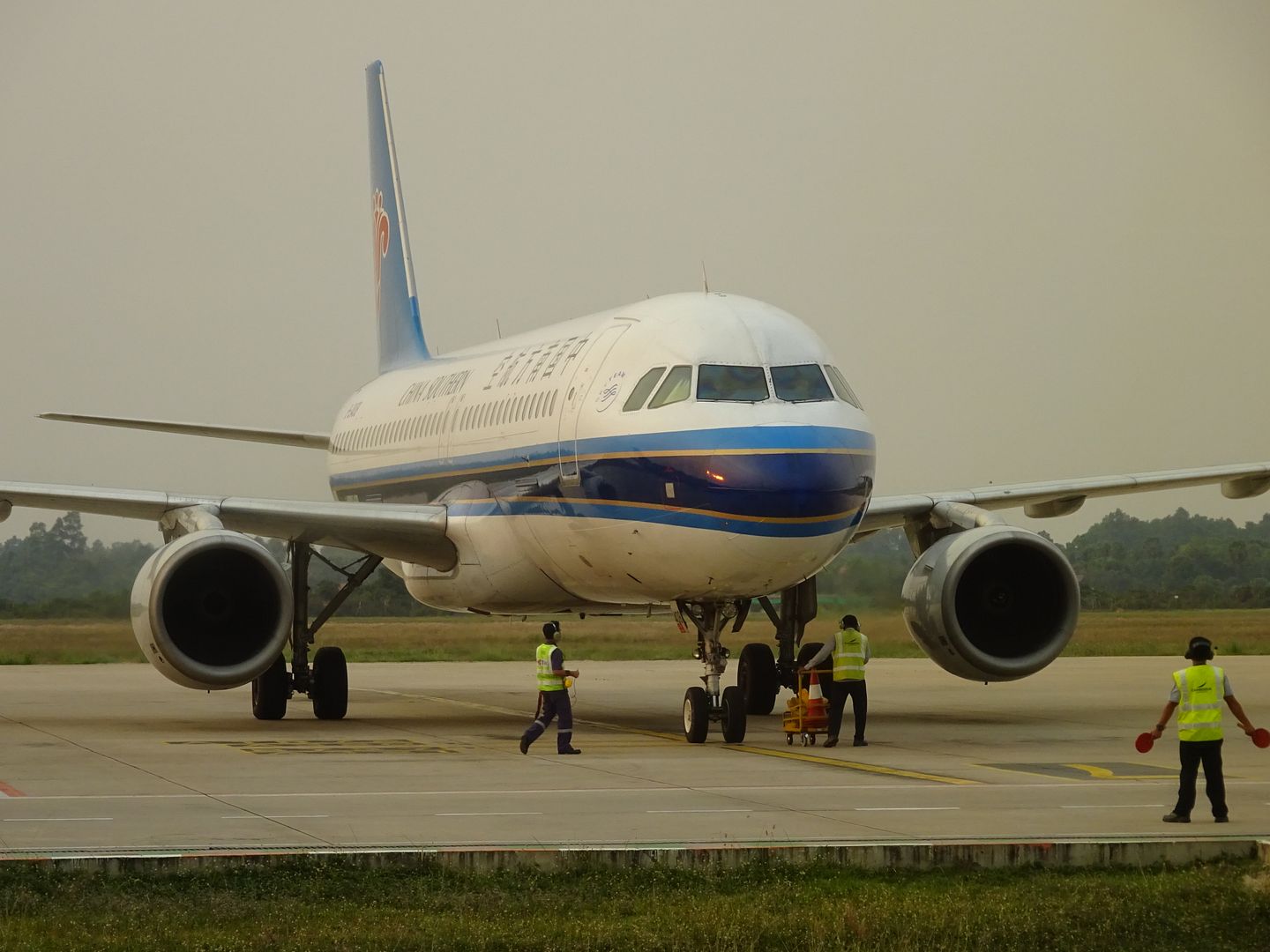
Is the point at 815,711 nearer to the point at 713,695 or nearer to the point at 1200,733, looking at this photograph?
the point at 713,695

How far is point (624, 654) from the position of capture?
40406mm

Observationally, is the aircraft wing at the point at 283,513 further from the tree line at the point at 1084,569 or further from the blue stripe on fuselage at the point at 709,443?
the tree line at the point at 1084,569

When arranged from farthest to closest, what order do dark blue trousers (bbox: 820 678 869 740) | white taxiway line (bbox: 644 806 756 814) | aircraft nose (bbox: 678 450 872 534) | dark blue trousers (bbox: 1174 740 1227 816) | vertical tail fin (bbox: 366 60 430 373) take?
vertical tail fin (bbox: 366 60 430 373) → dark blue trousers (bbox: 820 678 869 740) → aircraft nose (bbox: 678 450 872 534) → white taxiway line (bbox: 644 806 756 814) → dark blue trousers (bbox: 1174 740 1227 816)

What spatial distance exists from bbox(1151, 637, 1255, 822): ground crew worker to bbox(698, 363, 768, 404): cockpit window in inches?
222

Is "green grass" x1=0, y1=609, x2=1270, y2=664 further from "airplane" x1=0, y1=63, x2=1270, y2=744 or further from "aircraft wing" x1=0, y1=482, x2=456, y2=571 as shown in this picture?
"aircraft wing" x1=0, y1=482, x2=456, y2=571

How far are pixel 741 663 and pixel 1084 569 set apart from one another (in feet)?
81.1

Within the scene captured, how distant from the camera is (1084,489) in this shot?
23.2 meters

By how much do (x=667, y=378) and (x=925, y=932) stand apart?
9.73 metres

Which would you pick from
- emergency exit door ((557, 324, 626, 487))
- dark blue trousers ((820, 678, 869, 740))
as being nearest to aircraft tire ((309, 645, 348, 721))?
emergency exit door ((557, 324, 626, 487))

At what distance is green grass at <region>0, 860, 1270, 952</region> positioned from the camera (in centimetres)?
846

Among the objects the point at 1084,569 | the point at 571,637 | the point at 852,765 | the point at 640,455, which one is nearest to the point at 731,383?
the point at 640,455

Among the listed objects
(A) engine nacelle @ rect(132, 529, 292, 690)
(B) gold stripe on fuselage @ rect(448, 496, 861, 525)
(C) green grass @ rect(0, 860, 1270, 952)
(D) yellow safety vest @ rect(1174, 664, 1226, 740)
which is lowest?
(C) green grass @ rect(0, 860, 1270, 952)

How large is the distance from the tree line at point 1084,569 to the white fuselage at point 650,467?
39.7ft

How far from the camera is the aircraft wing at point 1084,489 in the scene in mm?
22234
